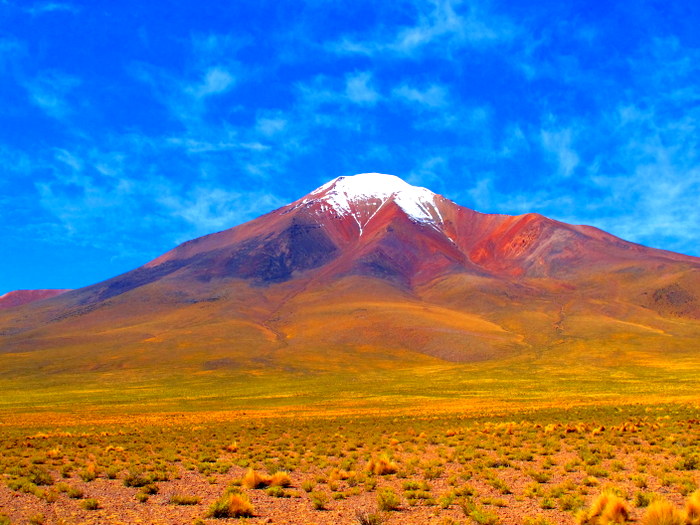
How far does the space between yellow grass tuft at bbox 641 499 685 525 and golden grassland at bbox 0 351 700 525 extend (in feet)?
0.09

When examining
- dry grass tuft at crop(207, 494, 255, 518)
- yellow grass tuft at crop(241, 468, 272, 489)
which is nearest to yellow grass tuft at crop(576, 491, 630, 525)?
dry grass tuft at crop(207, 494, 255, 518)

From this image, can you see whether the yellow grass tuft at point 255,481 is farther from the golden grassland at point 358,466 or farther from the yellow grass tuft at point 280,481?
the yellow grass tuft at point 280,481

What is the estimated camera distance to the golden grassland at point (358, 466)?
1419 centimetres

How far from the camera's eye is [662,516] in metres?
10.9

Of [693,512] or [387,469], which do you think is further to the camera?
[387,469]

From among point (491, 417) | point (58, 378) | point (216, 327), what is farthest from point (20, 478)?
point (216, 327)

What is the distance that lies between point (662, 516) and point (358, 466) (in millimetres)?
12075

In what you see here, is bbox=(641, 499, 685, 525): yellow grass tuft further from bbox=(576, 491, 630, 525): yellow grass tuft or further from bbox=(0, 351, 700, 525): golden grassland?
bbox=(576, 491, 630, 525): yellow grass tuft

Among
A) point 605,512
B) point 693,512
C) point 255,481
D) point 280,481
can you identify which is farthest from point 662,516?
point 255,481

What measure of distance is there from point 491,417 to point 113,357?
115 m

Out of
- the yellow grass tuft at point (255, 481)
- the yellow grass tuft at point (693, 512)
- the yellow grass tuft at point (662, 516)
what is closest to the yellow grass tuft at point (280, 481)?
the yellow grass tuft at point (255, 481)

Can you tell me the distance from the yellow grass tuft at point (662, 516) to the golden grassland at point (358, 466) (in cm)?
3

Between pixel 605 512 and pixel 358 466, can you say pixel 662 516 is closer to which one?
pixel 605 512

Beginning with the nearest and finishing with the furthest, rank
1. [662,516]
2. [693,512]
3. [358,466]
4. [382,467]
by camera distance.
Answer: [662,516]
[693,512]
[382,467]
[358,466]
